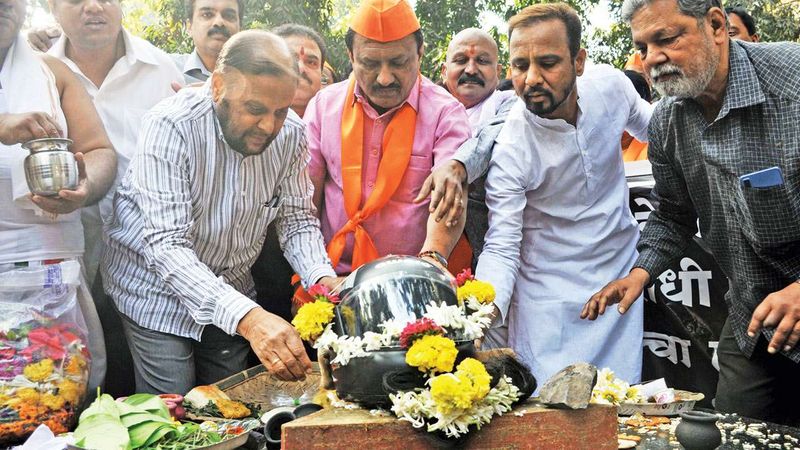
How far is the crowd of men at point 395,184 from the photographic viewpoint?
11.0 ft

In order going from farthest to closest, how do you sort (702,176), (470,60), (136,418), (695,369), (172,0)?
(172,0) < (470,60) < (695,369) < (702,176) < (136,418)

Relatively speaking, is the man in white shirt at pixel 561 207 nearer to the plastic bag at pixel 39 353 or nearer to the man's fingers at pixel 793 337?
the man's fingers at pixel 793 337

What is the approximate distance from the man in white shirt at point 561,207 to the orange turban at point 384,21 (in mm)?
524

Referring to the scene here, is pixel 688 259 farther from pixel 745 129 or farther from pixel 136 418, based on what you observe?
pixel 136 418

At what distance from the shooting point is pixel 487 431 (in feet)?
8.21

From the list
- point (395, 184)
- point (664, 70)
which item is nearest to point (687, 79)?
point (664, 70)

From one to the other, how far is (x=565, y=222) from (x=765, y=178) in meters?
1.10

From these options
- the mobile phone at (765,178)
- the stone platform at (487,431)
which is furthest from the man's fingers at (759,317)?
the stone platform at (487,431)

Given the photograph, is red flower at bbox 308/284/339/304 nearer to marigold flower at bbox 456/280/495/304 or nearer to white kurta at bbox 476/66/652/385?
marigold flower at bbox 456/280/495/304

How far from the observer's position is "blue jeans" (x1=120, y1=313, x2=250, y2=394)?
363 cm

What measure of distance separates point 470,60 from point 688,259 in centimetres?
202

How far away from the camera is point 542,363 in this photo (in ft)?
13.6

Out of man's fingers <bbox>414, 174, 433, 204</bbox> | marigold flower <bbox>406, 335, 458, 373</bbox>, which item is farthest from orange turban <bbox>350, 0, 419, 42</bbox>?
marigold flower <bbox>406, 335, 458, 373</bbox>

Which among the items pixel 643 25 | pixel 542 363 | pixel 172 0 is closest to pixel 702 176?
pixel 643 25
